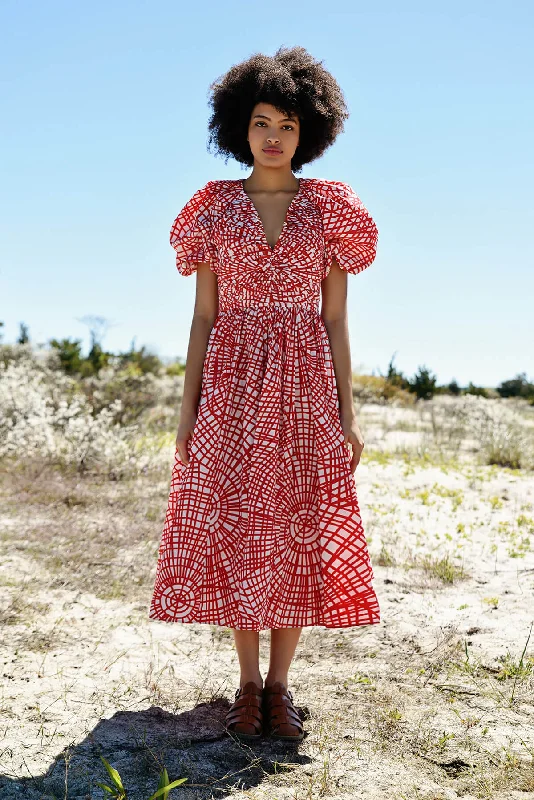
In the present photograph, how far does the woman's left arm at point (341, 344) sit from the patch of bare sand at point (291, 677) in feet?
2.99

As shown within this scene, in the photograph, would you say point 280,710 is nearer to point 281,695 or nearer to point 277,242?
point 281,695

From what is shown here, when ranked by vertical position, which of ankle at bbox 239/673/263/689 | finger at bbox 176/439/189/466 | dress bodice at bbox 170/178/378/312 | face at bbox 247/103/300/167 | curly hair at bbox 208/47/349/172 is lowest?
ankle at bbox 239/673/263/689

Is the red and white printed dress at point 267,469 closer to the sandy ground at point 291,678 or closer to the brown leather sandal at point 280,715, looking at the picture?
the brown leather sandal at point 280,715

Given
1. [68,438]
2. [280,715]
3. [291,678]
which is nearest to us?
[280,715]

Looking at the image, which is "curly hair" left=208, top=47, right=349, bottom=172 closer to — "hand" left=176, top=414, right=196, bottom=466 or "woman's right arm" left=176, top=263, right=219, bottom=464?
"woman's right arm" left=176, top=263, right=219, bottom=464

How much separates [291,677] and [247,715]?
1.91 ft

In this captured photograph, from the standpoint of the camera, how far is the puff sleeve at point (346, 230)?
277cm

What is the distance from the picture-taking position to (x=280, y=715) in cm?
261

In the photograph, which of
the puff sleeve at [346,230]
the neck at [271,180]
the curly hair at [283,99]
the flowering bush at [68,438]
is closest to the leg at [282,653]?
the puff sleeve at [346,230]

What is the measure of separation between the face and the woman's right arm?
0.42 metres

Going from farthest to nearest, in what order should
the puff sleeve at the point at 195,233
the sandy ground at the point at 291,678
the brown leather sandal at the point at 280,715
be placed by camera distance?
the puff sleeve at the point at 195,233
the brown leather sandal at the point at 280,715
the sandy ground at the point at 291,678

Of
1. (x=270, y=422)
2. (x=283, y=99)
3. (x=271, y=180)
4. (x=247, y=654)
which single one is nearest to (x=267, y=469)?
(x=270, y=422)

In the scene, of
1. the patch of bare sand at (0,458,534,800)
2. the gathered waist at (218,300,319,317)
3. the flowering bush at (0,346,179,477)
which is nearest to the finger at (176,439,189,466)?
the gathered waist at (218,300,319,317)

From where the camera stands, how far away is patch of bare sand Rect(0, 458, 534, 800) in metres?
2.39
